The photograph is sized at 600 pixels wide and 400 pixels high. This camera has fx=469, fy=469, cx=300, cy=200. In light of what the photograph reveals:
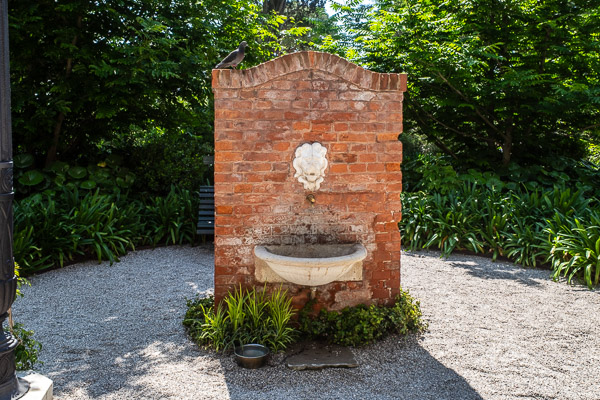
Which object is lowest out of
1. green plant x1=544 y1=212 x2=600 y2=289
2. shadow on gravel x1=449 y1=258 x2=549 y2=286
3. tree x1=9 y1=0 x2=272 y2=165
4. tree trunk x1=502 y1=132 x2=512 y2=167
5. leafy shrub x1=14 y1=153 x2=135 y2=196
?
shadow on gravel x1=449 y1=258 x2=549 y2=286

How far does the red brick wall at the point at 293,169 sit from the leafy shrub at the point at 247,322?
140 millimetres

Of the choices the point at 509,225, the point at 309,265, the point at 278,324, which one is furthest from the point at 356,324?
the point at 509,225

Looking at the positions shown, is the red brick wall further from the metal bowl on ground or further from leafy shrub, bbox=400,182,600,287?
leafy shrub, bbox=400,182,600,287

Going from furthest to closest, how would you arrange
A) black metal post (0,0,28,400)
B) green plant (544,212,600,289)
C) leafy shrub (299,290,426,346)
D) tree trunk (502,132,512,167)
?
tree trunk (502,132,512,167) < green plant (544,212,600,289) < leafy shrub (299,290,426,346) < black metal post (0,0,28,400)

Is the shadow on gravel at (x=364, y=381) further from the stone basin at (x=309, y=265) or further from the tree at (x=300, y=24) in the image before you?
the tree at (x=300, y=24)

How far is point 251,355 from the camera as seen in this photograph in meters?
3.14

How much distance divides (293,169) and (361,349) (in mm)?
1420

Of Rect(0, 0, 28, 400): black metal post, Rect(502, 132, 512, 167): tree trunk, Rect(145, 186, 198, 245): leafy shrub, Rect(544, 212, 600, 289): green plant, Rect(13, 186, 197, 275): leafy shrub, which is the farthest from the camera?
Rect(502, 132, 512, 167): tree trunk

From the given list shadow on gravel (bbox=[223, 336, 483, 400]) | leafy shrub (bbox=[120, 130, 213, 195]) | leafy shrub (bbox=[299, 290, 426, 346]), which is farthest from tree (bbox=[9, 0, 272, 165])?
shadow on gravel (bbox=[223, 336, 483, 400])

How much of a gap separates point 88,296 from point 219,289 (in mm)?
1799

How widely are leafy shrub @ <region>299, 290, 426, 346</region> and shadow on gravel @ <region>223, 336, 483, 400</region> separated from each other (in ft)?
0.59

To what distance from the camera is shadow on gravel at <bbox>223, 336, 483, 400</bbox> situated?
2.77 meters

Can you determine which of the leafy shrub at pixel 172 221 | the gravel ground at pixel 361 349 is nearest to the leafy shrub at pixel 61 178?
the leafy shrub at pixel 172 221

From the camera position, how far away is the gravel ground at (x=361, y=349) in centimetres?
285
